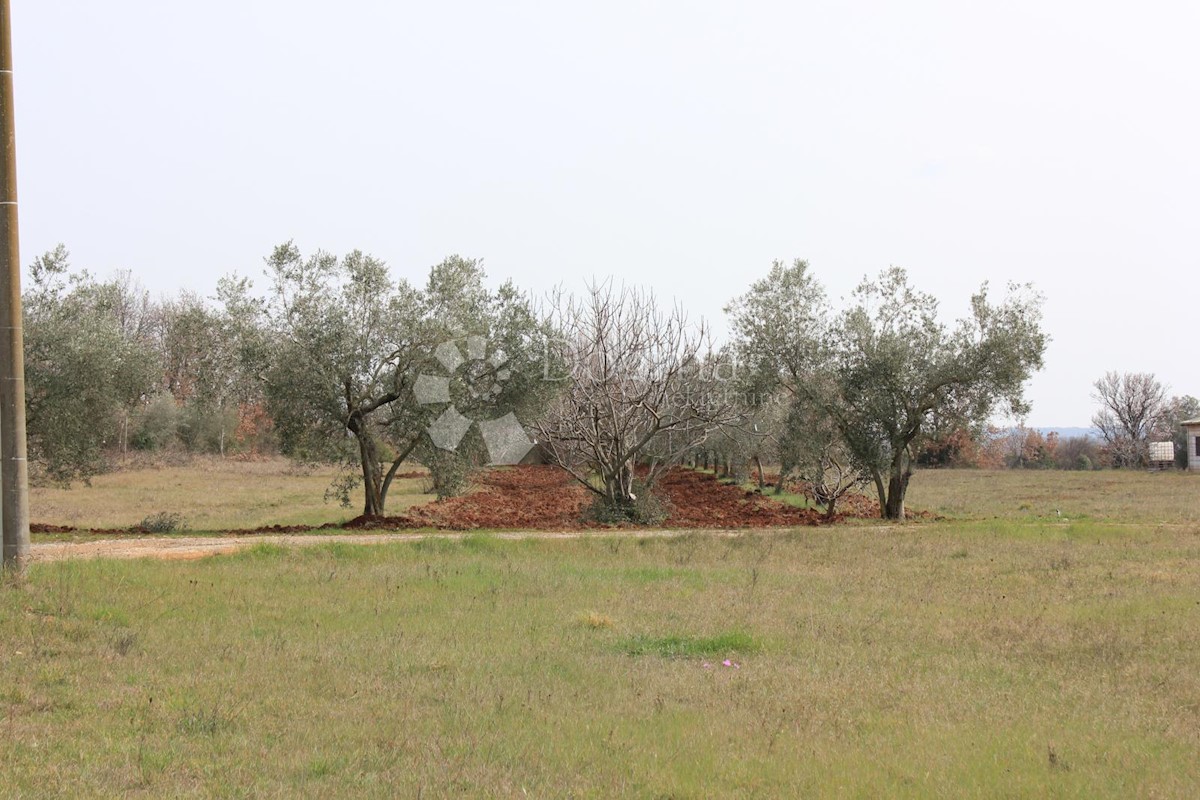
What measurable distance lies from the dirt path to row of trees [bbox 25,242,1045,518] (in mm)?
2960

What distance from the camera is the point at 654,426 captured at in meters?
26.6

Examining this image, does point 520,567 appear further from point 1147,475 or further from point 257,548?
point 1147,475

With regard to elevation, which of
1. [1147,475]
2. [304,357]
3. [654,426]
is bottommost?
[1147,475]

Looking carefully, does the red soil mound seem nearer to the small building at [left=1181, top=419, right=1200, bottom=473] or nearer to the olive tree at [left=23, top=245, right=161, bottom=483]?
the olive tree at [left=23, top=245, right=161, bottom=483]

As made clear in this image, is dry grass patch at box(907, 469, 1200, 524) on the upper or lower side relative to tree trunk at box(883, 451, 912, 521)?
lower

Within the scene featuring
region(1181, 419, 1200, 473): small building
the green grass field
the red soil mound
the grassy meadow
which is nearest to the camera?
the green grass field

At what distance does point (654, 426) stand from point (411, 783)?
20673mm

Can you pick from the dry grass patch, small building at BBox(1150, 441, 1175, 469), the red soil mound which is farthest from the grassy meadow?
small building at BBox(1150, 441, 1175, 469)

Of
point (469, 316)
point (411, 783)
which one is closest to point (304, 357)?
point (469, 316)

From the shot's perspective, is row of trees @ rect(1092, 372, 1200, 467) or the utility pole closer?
the utility pole

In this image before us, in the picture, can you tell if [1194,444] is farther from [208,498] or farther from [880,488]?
[208,498]

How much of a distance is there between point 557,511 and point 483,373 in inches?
308

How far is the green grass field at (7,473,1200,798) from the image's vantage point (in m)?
6.48

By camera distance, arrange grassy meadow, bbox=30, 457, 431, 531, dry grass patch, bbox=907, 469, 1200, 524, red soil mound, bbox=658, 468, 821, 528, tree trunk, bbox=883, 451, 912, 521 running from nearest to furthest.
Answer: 1. red soil mound, bbox=658, 468, 821, 528
2. tree trunk, bbox=883, 451, 912, 521
3. grassy meadow, bbox=30, 457, 431, 531
4. dry grass patch, bbox=907, 469, 1200, 524
